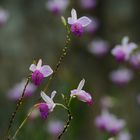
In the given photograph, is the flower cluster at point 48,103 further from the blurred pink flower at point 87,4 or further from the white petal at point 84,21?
the blurred pink flower at point 87,4

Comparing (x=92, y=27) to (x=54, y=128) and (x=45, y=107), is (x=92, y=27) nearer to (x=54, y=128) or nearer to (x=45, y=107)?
(x=54, y=128)

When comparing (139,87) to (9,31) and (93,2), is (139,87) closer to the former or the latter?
(93,2)

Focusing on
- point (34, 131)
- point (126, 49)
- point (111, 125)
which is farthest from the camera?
point (34, 131)

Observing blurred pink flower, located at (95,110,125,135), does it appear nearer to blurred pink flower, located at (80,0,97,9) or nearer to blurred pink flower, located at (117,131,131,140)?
blurred pink flower, located at (117,131,131,140)

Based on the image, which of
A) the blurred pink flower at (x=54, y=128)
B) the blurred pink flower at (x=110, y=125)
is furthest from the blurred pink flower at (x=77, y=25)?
the blurred pink flower at (x=54, y=128)

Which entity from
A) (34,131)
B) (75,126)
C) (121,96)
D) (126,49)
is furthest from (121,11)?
(126,49)

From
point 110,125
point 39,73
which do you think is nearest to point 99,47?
point 110,125
